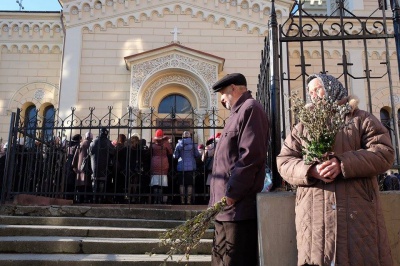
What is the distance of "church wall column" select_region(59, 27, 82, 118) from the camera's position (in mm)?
13297

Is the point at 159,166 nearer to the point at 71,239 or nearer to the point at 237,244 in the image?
the point at 71,239

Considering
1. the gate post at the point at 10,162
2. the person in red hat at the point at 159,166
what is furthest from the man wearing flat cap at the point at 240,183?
the gate post at the point at 10,162

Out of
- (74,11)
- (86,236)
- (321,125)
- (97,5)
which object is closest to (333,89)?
(321,125)

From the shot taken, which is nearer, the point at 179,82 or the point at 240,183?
the point at 240,183

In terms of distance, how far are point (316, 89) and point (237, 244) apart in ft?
4.01

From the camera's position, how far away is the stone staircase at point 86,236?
170 inches

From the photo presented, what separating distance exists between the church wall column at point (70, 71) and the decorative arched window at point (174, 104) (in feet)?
9.90

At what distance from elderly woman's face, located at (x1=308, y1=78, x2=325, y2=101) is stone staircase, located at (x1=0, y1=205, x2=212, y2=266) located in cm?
243

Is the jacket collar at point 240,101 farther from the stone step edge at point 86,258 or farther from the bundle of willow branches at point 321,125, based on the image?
the stone step edge at point 86,258

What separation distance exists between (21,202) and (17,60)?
1018 centimetres

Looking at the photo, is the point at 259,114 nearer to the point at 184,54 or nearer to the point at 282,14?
the point at 184,54

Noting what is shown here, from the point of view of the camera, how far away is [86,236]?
198 inches

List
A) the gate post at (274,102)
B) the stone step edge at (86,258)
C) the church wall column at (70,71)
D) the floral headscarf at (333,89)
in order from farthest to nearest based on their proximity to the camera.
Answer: the church wall column at (70,71) → the stone step edge at (86,258) → the gate post at (274,102) → the floral headscarf at (333,89)

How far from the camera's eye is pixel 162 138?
7465 millimetres
